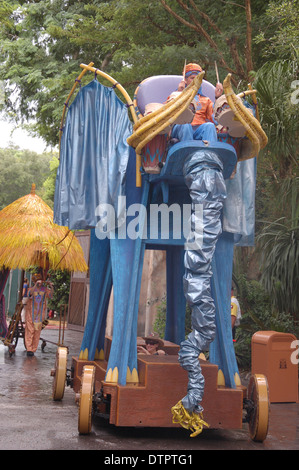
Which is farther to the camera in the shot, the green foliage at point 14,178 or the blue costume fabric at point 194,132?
the green foliage at point 14,178

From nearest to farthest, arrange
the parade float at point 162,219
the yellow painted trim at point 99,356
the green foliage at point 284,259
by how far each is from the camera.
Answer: the parade float at point 162,219, the yellow painted trim at point 99,356, the green foliage at point 284,259

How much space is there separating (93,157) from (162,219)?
955mm

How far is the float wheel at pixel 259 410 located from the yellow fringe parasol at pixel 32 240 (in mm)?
6167

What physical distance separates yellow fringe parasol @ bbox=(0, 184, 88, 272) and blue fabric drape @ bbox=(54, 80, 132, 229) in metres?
4.90

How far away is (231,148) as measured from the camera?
5176 mm

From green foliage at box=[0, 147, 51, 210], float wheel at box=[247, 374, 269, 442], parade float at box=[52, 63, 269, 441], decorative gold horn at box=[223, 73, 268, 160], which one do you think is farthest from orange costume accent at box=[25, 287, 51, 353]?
green foliage at box=[0, 147, 51, 210]

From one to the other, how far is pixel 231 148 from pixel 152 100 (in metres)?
1.08

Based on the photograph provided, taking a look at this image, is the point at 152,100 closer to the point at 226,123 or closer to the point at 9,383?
the point at 226,123

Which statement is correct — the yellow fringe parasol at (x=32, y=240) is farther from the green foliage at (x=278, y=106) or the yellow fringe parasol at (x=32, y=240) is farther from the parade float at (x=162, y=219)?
the parade float at (x=162, y=219)

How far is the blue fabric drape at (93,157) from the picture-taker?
5.79 metres

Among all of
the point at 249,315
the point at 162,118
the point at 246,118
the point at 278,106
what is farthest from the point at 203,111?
the point at 249,315

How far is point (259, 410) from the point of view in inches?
207

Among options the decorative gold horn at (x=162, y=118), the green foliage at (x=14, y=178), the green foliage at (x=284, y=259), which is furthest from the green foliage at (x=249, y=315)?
the green foliage at (x=14, y=178)
